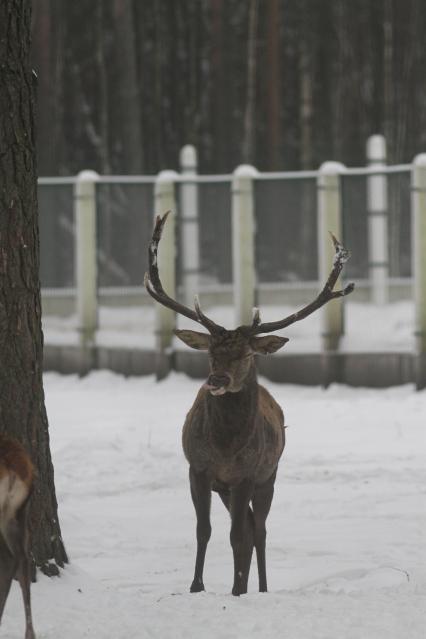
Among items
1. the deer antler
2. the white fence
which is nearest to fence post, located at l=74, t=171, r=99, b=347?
the white fence

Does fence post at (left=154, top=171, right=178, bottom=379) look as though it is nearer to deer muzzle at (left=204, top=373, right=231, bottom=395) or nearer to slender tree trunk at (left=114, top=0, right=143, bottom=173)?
slender tree trunk at (left=114, top=0, right=143, bottom=173)

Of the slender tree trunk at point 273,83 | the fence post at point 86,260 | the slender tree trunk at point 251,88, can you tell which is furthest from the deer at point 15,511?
the slender tree trunk at point 251,88

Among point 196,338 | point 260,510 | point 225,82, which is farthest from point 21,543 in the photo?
point 225,82

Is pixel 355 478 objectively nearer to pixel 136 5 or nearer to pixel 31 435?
pixel 31 435

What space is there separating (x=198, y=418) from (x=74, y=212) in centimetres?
1099

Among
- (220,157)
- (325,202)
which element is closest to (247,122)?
(220,157)

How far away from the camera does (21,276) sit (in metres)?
7.29

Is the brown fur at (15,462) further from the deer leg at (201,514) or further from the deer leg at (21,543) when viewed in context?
the deer leg at (201,514)

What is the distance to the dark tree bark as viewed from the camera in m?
7.25

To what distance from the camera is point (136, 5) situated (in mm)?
28672

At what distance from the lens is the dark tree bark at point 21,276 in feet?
23.8

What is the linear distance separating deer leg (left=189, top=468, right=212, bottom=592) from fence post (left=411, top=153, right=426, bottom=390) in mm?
8280

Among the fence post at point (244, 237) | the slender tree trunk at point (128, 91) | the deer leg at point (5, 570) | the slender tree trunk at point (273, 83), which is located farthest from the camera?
the slender tree trunk at point (273, 83)

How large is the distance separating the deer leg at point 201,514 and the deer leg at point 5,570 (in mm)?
1632
